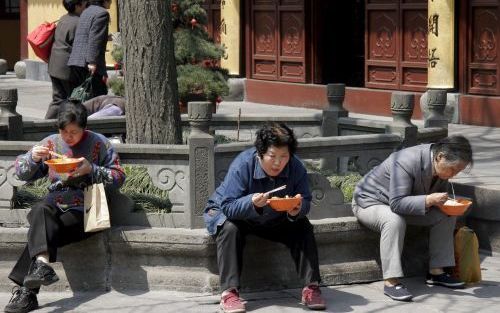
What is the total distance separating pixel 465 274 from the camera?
7.16 meters

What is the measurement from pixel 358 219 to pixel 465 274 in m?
0.77

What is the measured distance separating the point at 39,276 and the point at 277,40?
1149cm

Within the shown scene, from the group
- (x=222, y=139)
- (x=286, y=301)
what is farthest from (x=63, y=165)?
(x=222, y=139)

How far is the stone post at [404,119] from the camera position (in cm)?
781

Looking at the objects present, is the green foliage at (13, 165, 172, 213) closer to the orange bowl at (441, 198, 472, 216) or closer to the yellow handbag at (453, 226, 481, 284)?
the orange bowl at (441, 198, 472, 216)

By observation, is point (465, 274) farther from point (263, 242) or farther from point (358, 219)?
point (263, 242)

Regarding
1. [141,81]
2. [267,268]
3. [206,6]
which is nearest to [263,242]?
[267,268]

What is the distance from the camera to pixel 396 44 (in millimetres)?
15312

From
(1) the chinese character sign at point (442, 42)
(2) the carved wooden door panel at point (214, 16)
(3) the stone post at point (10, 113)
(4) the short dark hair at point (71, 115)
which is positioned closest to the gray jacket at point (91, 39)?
(3) the stone post at point (10, 113)

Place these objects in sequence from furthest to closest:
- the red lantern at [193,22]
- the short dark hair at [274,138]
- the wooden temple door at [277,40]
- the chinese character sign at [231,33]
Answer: the chinese character sign at [231,33]
the wooden temple door at [277,40]
the red lantern at [193,22]
the short dark hair at [274,138]

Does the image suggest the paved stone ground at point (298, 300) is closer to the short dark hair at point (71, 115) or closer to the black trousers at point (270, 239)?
the black trousers at point (270, 239)

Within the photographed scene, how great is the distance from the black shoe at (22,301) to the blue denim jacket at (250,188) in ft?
3.69

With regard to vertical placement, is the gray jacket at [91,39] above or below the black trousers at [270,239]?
above

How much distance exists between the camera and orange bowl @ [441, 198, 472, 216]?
6.69 meters
